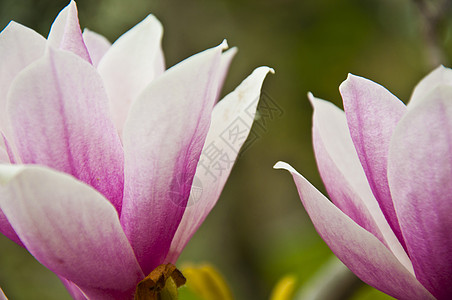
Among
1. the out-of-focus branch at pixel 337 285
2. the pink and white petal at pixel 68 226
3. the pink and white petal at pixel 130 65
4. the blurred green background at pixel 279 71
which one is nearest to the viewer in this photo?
the pink and white petal at pixel 68 226

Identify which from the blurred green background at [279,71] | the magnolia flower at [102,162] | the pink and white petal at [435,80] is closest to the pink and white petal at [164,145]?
the magnolia flower at [102,162]

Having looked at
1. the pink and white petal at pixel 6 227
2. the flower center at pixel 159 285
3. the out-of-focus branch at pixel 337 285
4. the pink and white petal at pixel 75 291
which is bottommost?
the out-of-focus branch at pixel 337 285

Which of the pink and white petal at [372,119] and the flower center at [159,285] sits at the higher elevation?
the pink and white petal at [372,119]

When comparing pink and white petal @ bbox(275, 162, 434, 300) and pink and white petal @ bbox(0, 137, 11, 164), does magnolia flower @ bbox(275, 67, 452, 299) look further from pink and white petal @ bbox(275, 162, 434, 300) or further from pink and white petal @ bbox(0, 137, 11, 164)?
pink and white petal @ bbox(0, 137, 11, 164)

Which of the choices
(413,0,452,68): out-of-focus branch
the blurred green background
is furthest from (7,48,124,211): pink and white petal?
the blurred green background

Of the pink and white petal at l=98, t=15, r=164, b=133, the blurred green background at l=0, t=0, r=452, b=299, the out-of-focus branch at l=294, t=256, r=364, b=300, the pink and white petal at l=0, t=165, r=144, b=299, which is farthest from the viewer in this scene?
the blurred green background at l=0, t=0, r=452, b=299

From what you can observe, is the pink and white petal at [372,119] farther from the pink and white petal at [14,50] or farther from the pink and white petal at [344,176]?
the pink and white petal at [14,50]

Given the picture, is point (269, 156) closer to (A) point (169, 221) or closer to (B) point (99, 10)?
(B) point (99, 10)
